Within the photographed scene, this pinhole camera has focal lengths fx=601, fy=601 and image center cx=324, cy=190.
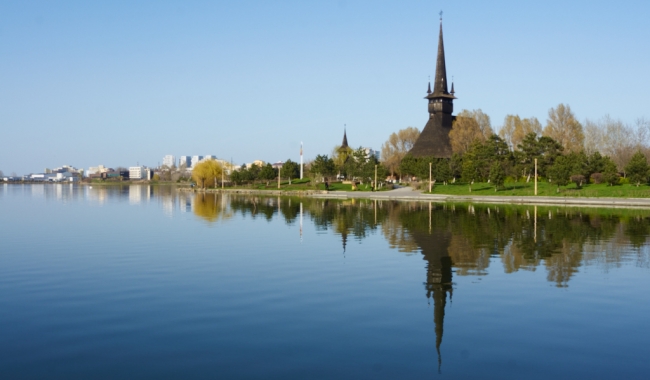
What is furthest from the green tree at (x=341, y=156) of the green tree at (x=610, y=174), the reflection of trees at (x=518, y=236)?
the reflection of trees at (x=518, y=236)

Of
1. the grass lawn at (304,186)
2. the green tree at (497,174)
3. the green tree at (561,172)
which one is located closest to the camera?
the green tree at (561,172)

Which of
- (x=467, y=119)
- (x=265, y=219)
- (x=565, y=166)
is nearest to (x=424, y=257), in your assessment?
(x=265, y=219)

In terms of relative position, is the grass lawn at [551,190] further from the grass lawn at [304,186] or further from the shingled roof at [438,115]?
the shingled roof at [438,115]

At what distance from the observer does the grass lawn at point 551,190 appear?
2046 inches

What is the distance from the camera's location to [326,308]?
1150 centimetres

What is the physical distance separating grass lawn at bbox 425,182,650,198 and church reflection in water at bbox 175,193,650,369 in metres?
15.6

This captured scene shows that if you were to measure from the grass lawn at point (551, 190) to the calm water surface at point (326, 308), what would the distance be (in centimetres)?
3193

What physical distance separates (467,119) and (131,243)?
6653cm

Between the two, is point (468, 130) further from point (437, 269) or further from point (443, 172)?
point (437, 269)

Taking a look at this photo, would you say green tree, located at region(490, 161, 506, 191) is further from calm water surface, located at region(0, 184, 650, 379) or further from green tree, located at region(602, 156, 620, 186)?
calm water surface, located at region(0, 184, 650, 379)

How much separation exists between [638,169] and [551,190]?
7631 mm

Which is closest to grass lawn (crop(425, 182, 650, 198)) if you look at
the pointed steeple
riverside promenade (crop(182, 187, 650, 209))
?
riverside promenade (crop(182, 187, 650, 209))

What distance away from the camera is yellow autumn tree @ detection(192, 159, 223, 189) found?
103500 mm

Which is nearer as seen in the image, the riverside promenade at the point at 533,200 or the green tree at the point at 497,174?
the riverside promenade at the point at 533,200
